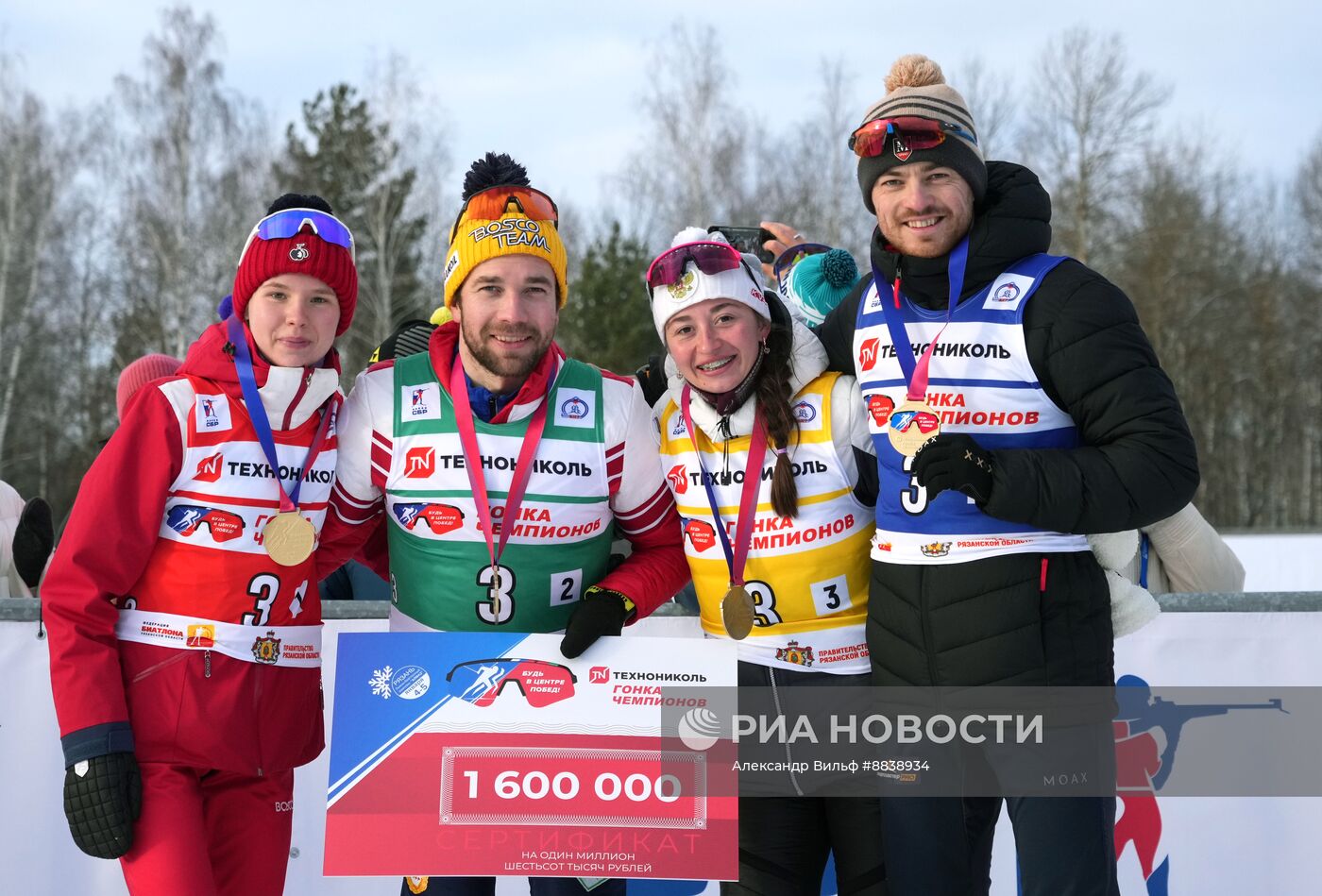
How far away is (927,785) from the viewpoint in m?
2.91

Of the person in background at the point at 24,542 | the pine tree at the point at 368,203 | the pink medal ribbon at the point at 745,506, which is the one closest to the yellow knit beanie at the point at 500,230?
the pink medal ribbon at the point at 745,506

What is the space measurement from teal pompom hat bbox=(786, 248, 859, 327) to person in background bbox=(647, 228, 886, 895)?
1102 millimetres

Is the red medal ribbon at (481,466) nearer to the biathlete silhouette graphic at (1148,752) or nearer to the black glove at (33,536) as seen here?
the biathlete silhouette graphic at (1148,752)

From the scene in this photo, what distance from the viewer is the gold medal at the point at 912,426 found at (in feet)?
9.44

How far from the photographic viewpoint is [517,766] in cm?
302

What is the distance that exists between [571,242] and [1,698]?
2908cm

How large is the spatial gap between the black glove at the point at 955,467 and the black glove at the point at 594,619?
94cm

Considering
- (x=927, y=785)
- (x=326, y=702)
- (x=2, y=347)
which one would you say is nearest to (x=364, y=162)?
(x=2, y=347)

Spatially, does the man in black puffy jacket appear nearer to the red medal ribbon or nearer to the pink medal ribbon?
the pink medal ribbon

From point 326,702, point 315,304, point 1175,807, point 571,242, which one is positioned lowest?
point 1175,807

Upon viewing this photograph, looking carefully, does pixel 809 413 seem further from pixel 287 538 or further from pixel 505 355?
pixel 287 538

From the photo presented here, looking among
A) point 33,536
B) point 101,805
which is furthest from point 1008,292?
point 33,536

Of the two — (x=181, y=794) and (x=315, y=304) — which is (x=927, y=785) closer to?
(x=181, y=794)

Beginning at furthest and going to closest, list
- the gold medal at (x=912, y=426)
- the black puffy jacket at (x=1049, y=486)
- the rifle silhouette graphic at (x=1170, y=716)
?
the rifle silhouette graphic at (x=1170, y=716) → the gold medal at (x=912, y=426) → the black puffy jacket at (x=1049, y=486)
